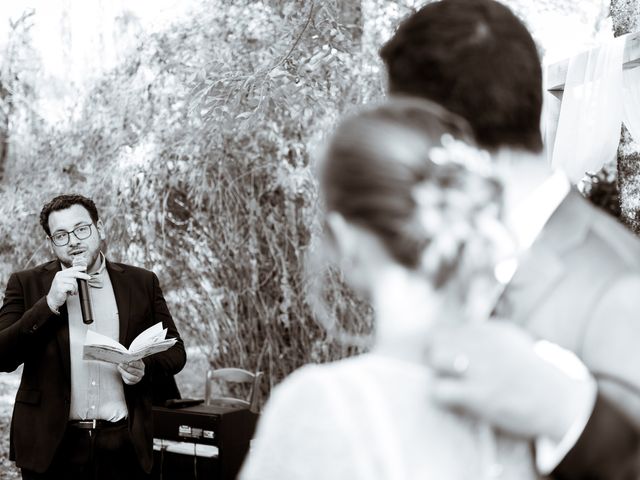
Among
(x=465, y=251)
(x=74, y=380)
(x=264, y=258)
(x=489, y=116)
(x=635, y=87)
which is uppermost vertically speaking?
(x=489, y=116)

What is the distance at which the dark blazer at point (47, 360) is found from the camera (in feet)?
10.5

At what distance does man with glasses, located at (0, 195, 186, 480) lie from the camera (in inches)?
126

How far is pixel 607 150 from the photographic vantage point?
389 centimetres

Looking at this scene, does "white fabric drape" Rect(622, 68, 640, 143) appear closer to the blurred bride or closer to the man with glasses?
the man with glasses

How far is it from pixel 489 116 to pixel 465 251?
20 centimetres

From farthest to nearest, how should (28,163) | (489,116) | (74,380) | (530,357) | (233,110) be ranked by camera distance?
(28,163) → (233,110) → (74,380) → (489,116) → (530,357)

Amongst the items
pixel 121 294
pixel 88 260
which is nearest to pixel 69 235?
pixel 88 260

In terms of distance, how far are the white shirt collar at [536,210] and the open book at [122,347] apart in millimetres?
2429

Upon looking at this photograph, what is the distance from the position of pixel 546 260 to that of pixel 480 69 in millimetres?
226

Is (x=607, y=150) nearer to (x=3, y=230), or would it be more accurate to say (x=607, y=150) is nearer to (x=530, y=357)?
(x=530, y=357)

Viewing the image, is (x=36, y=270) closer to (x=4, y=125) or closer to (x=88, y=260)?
(x=88, y=260)

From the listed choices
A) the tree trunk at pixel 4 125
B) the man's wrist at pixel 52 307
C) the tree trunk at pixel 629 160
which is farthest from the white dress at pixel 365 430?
the tree trunk at pixel 4 125

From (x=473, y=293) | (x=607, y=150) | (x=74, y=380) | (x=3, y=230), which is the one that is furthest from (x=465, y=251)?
(x=3, y=230)

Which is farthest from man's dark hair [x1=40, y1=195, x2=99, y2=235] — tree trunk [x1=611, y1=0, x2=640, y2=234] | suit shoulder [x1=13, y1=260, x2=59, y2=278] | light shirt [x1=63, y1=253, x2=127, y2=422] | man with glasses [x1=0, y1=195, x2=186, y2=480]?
tree trunk [x1=611, y1=0, x2=640, y2=234]
